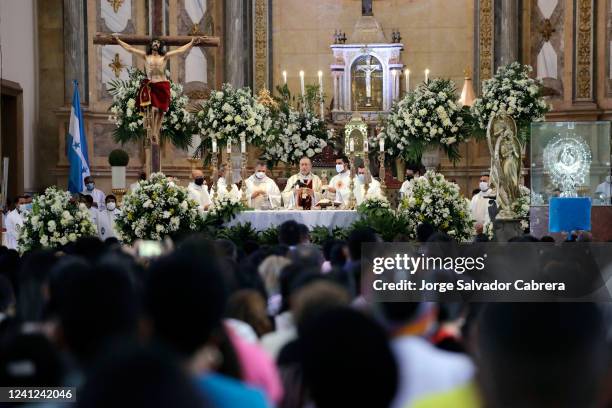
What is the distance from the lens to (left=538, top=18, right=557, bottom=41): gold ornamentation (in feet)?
84.5

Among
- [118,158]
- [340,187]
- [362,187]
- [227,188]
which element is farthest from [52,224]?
[118,158]

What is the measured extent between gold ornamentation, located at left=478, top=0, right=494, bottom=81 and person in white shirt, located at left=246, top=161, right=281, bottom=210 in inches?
375

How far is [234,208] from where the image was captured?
16.9m

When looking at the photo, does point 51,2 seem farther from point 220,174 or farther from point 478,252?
point 478,252

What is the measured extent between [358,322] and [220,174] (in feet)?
52.7

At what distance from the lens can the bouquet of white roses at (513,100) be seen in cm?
2119

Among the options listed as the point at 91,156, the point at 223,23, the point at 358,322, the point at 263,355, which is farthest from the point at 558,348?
the point at 223,23

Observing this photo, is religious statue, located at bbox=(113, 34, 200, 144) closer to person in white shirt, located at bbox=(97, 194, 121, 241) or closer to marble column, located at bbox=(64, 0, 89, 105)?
person in white shirt, located at bbox=(97, 194, 121, 241)

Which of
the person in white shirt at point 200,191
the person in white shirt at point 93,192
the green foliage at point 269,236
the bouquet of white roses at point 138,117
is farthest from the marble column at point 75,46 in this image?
the green foliage at point 269,236

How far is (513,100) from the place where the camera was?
69.6ft

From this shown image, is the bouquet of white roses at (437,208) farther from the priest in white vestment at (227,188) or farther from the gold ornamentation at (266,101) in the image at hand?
the gold ornamentation at (266,101)

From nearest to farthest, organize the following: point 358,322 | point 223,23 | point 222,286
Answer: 1. point 358,322
2. point 222,286
3. point 223,23

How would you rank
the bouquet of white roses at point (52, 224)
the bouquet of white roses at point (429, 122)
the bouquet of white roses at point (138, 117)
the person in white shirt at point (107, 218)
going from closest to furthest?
the bouquet of white roses at point (52, 224), the bouquet of white roses at point (138, 117), the bouquet of white roses at point (429, 122), the person in white shirt at point (107, 218)

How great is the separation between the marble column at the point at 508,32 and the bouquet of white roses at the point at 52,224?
1302 centimetres
